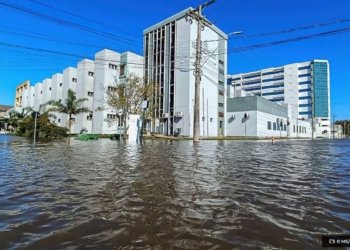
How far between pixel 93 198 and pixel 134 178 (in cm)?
188

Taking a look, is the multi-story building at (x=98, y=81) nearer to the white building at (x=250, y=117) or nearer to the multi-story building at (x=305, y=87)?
the white building at (x=250, y=117)

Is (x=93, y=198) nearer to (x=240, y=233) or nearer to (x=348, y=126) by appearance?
(x=240, y=233)

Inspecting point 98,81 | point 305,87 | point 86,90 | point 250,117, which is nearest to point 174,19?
point 98,81

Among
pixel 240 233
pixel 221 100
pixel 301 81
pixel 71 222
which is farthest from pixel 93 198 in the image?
pixel 301 81

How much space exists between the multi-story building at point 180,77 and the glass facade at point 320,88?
9098cm

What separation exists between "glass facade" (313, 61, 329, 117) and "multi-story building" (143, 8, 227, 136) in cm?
9098

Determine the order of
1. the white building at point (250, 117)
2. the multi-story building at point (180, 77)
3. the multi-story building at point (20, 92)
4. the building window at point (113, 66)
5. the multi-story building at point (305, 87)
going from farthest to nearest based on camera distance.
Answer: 1. the multi-story building at point (305, 87)
2. the multi-story building at point (20, 92)
3. the white building at point (250, 117)
4. the building window at point (113, 66)
5. the multi-story building at point (180, 77)

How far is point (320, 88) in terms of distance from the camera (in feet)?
442

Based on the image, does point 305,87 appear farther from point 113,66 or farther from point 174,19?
point 113,66

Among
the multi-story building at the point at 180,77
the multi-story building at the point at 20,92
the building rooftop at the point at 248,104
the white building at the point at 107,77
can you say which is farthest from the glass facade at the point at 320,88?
the multi-story building at the point at 20,92

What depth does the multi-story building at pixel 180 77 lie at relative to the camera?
48.5 meters

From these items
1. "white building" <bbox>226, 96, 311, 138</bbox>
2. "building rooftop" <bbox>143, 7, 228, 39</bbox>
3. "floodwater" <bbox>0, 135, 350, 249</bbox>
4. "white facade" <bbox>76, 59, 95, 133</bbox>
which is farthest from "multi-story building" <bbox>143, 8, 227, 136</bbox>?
"floodwater" <bbox>0, 135, 350, 249</bbox>

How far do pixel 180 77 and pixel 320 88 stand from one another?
348ft

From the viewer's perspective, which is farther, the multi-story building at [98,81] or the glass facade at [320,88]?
the glass facade at [320,88]
